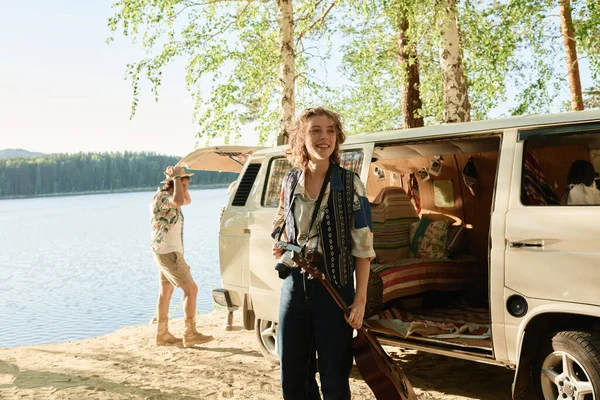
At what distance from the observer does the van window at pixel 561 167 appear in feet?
15.5

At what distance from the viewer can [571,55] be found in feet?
57.7

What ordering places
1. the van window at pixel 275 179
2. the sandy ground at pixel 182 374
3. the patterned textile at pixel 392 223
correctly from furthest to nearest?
the patterned textile at pixel 392 223, the van window at pixel 275 179, the sandy ground at pixel 182 374

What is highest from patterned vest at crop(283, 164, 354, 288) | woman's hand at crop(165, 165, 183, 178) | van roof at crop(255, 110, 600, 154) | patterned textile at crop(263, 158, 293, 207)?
van roof at crop(255, 110, 600, 154)


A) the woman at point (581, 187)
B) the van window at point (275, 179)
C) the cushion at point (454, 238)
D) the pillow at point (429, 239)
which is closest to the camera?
the woman at point (581, 187)

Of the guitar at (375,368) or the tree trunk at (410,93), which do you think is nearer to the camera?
the guitar at (375,368)

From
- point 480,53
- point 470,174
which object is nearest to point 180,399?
point 470,174

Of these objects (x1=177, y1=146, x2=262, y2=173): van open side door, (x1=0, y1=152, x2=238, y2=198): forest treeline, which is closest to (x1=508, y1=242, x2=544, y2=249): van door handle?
(x1=177, y1=146, x2=262, y2=173): van open side door

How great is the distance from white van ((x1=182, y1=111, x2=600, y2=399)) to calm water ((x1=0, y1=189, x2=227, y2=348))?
8.34 m

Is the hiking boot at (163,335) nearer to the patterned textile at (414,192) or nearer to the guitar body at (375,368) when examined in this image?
the patterned textile at (414,192)

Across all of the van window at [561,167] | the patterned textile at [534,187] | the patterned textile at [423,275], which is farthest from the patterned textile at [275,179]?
the patterned textile at [534,187]

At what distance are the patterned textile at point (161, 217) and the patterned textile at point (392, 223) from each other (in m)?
2.68

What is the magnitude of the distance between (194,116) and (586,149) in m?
10.3

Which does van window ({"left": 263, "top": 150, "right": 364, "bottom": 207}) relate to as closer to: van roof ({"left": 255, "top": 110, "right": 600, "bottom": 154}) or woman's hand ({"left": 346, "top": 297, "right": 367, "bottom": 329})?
van roof ({"left": 255, "top": 110, "right": 600, "bottom": 154})

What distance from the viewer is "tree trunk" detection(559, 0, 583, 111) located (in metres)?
16.9
